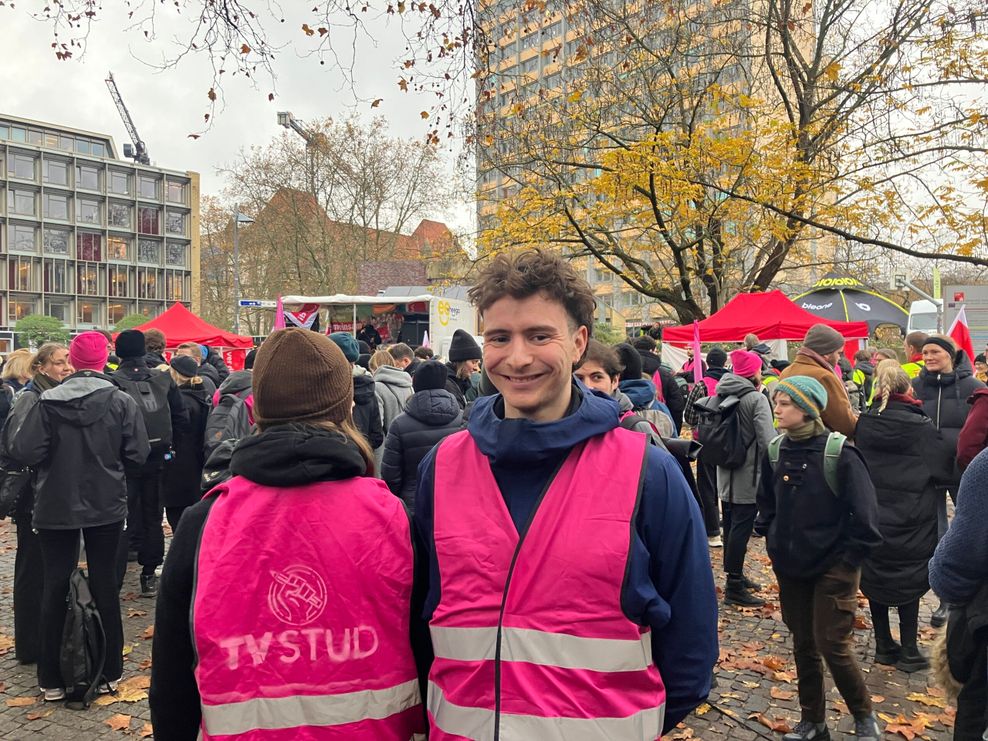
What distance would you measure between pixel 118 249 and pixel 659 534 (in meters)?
86.4

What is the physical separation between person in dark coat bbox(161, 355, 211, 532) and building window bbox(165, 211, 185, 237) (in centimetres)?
8180

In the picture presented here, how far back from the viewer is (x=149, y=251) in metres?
79.8

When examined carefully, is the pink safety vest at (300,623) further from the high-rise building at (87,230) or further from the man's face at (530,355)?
the high-rise building at (87,230)

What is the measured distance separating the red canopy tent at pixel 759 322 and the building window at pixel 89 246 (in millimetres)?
76529

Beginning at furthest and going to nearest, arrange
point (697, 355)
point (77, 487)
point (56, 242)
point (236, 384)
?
point (56, 242), point (697, 355), point (236, 384), point (77, 487)

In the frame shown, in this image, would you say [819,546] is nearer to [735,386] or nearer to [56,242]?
[735,386]

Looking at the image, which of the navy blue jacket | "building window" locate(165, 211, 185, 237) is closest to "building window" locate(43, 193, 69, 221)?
"building window" locate(165, 211, 185, 237)

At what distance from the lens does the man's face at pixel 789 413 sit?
4.17 meters

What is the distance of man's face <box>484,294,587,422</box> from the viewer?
1.94 meters

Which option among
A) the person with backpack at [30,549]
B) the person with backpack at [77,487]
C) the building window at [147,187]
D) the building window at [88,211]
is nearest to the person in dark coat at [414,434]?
the person with backpack at [77,487]

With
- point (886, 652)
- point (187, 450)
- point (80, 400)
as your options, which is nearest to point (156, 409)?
point (187, 450)

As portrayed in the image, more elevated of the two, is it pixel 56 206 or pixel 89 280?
pixel 56 206

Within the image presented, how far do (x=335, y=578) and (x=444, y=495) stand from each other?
0.33 m

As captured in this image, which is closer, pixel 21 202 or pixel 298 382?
pixel 298 382
